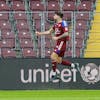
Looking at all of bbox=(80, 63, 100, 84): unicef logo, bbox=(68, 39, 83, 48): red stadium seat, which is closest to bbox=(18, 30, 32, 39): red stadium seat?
bbox=(68, 39, 83, 48): red stadium seat

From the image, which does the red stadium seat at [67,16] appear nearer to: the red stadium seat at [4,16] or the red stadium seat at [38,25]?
the red stadium seat at [38,25]

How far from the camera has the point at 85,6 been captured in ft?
65.8

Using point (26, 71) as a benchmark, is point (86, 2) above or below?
above

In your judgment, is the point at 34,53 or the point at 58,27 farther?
the point at 34,53

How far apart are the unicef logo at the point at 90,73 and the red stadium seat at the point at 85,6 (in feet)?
14.1

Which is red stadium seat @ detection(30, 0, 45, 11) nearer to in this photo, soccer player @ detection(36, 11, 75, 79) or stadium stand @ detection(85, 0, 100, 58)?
stadium stand @ detection(85, 0, 100, 58)

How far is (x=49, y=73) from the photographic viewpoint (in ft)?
53.3

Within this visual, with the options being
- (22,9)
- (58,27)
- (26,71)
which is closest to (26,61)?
(26,71)

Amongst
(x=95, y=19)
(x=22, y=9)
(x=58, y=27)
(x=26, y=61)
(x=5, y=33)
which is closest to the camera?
(x=58, y=27)

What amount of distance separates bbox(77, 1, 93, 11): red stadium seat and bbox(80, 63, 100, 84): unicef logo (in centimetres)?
429

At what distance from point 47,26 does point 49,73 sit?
192 centimetres

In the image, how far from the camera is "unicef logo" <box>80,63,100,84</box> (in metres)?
16.2

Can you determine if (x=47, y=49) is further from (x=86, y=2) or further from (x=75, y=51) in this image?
(x=86, y=2)

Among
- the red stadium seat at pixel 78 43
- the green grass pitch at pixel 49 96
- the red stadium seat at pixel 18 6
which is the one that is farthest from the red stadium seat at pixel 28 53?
the green grass pitch at pixel 49 96
